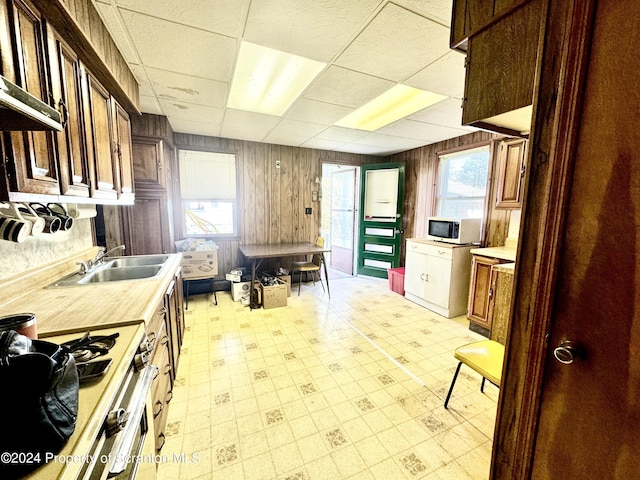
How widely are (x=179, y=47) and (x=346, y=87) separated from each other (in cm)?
133

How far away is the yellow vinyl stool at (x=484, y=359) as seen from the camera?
157cm

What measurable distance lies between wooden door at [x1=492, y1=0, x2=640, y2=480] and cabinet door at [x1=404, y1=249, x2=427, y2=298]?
→ 2.87 m

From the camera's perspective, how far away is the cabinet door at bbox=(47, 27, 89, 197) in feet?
3.99

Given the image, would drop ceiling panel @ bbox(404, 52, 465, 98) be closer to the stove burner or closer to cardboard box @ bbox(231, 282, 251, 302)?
the stove burner

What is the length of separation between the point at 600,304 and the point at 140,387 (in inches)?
62.2

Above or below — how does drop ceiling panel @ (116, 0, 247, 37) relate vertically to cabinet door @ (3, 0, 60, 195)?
above

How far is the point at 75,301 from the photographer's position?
1.38 meters

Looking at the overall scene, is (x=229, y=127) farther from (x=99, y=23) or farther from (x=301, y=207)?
(x=99, y=23)

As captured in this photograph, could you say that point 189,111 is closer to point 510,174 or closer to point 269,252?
point 269,252

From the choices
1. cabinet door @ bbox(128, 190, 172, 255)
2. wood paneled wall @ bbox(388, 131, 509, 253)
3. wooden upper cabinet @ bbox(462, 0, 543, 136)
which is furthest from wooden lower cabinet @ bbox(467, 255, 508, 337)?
cabinet door @ bbox(128, 190, 172, 255)

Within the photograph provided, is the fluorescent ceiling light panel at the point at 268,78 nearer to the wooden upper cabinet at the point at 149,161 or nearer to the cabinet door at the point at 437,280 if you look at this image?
the wooden upper cabinet at the point at 149,161

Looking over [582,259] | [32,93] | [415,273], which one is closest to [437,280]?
[415,273]

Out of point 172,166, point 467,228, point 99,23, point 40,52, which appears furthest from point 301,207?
point 40,52

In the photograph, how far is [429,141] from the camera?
4.12 meters
